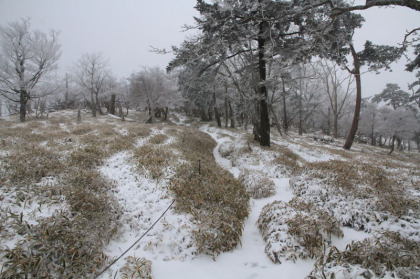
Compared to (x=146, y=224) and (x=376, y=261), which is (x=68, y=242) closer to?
(x=146, y=224)

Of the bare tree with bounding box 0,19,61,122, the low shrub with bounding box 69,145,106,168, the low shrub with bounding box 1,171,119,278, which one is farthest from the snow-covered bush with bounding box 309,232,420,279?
the bare tree with bounding box 0,19,61,122

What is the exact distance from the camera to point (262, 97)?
10.4 metres

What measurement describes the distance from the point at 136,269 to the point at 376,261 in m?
4.18

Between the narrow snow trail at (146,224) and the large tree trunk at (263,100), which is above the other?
the large tree trunk at (263,100)

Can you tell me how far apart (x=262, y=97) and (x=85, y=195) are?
9.64 meters

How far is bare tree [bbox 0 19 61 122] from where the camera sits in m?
16.1

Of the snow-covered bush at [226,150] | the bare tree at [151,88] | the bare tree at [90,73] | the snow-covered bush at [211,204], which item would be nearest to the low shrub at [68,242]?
the snow-covered bush at [211,204]

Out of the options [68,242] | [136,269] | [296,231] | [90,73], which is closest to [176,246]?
[136,269]

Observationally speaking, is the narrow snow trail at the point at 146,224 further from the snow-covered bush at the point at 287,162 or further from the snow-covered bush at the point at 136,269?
the snow-covered bush at the point at 287,162

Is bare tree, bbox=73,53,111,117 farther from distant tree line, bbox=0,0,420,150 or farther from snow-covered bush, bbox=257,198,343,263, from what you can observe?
snow-covered bush, bbox=257,198,343,263

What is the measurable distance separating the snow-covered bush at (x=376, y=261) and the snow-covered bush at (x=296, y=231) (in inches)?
14.5

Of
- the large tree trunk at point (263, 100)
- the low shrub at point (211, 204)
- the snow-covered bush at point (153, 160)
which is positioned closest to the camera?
the low shrub at point (211, 204)

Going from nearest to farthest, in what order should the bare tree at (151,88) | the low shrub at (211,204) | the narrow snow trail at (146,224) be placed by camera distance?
the narrow snow trail at (146,224), the low shrub at (211,204), the bare tree at (151,88)

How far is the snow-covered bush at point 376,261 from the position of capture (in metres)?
2.67
